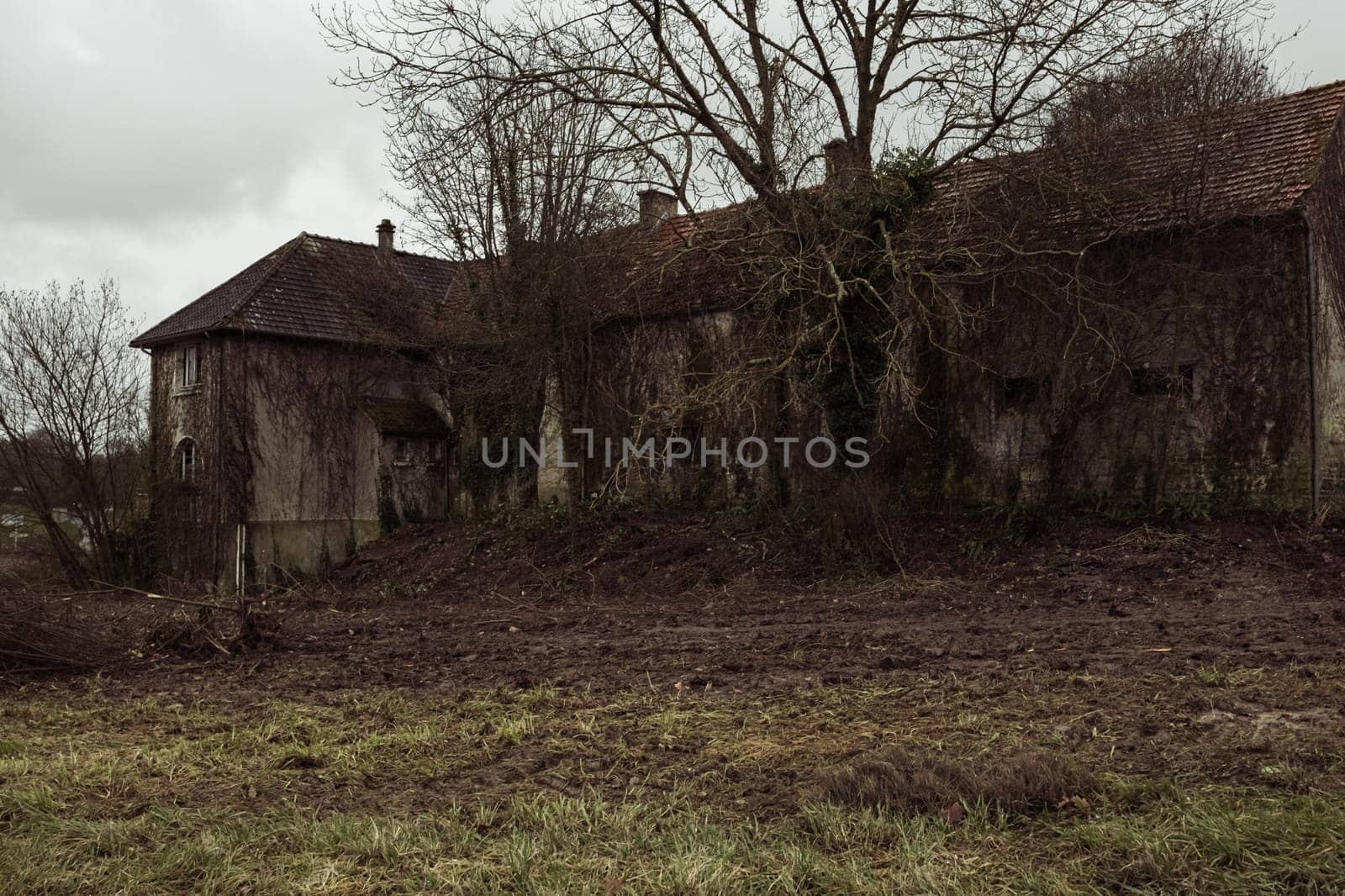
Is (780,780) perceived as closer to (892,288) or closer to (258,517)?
(892,288)

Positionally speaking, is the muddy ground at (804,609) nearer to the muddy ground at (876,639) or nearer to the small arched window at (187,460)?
the muddy ground at (876,639)

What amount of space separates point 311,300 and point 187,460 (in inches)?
170

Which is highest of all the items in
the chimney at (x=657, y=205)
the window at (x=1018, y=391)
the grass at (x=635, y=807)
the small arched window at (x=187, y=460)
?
the chimney at (x=657, y=205)

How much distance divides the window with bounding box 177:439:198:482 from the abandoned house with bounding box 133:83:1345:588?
8 centimetres

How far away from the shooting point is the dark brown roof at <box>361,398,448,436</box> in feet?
80.4

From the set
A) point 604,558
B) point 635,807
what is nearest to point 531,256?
point 604,558

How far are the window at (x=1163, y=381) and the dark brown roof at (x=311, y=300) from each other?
15504 mm

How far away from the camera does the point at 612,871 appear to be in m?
4.29

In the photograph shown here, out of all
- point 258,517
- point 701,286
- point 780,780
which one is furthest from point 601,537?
point 780,780

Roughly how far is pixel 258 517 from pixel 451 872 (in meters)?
20.4

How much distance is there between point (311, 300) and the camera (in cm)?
2461

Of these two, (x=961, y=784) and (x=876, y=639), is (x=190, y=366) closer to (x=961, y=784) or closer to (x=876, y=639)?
(x=876, y=639)

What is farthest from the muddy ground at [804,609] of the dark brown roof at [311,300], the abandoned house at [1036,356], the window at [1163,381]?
the dark brown roof at [311,300]

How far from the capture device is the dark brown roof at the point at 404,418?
965 inches
